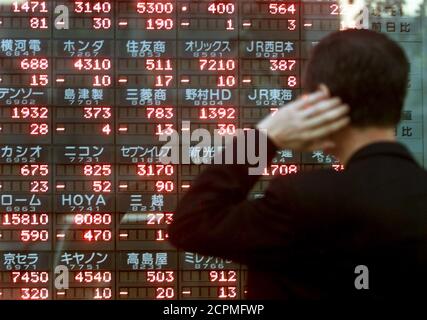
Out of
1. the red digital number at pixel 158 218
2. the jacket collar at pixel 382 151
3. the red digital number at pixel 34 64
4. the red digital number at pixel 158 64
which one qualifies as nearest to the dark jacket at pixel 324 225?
the jacket collar at pixel 382 151

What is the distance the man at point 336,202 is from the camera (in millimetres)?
1328

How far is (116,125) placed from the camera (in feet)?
7.54

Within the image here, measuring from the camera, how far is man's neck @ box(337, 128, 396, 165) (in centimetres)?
139

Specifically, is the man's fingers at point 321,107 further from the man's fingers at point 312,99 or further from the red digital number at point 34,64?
the red digital number at point 34,64

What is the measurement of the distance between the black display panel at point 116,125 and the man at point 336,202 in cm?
87

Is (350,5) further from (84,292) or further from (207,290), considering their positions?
(84,292)

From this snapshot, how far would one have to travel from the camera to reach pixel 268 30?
233 centimetres

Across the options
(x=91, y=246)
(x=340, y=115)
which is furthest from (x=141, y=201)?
(x=340, y=115)

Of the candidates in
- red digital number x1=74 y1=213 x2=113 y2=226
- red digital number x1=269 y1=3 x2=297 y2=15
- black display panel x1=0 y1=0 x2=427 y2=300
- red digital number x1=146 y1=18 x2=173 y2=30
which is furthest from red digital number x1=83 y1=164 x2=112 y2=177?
red digital number x1=269 y1=3 x2=297 y2=15

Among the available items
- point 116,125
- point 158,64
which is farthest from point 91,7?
point 116,125

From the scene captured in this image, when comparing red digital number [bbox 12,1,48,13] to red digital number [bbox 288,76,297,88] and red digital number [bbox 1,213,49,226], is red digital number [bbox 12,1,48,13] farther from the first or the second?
red digital number [bbox 288,76,297,88]

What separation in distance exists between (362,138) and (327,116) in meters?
0.09

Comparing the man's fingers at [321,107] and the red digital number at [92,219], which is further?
the red digital number at [92,219]

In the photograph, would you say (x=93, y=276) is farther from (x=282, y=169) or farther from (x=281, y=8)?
(x=281, y=8)
